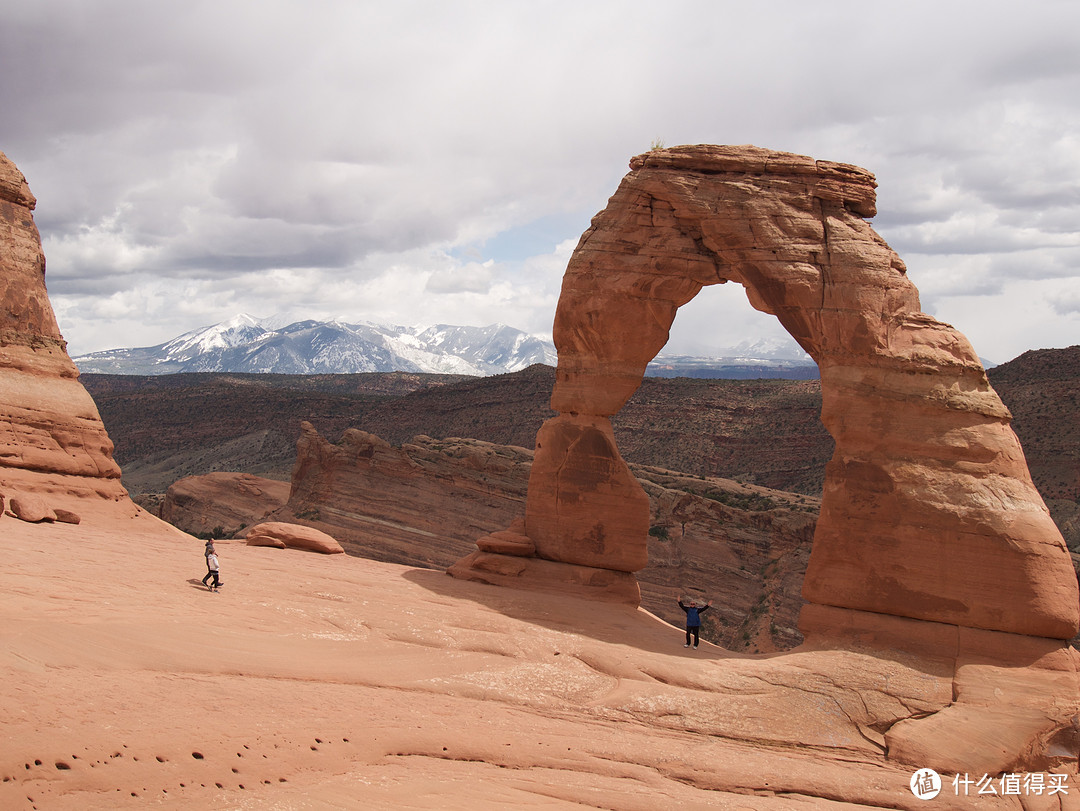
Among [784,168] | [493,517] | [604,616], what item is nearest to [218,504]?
[493,517]

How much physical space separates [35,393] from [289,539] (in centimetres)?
652

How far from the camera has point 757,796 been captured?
37.1ft

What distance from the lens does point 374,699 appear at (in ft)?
36.8

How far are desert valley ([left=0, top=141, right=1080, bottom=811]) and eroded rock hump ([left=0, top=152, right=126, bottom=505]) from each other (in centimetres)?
7

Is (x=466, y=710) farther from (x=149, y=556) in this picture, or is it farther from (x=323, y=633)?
(x=149, y=556)

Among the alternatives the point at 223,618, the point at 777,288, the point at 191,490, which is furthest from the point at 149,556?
the point at 191,490

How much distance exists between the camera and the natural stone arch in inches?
606

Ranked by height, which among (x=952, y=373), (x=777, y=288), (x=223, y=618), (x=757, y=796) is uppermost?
(x=777, y=288)

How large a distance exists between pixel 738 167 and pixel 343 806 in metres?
14.3

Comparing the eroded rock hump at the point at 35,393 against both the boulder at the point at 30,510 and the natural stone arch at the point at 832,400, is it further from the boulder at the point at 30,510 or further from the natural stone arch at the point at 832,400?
the natural stone arch at the point at 832,400

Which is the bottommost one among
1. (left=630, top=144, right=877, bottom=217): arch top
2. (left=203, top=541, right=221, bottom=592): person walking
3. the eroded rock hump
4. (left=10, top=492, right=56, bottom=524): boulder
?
(left=203, top=541, right=221, bottom=592): person walking

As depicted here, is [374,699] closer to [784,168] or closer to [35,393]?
[784,168]

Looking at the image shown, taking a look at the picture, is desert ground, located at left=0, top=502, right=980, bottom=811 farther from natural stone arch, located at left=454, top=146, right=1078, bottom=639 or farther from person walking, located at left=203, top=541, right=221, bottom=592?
natural stone arch, located at left=454, top=146, right=1078, bottom=639

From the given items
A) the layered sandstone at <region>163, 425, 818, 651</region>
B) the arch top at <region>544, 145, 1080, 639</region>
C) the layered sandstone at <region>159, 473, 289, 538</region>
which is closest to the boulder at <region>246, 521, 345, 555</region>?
the arch top at <region>544, 145, 1080, 639</region>
